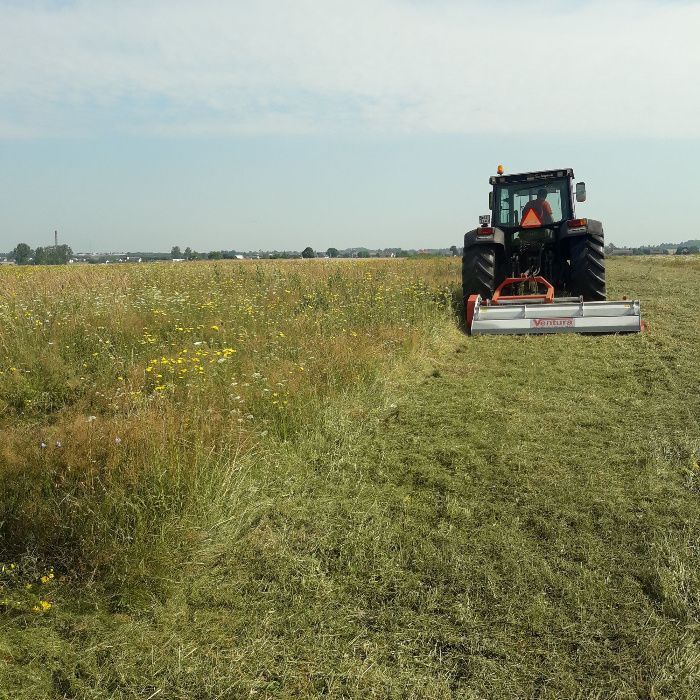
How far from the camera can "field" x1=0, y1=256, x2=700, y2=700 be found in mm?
2225

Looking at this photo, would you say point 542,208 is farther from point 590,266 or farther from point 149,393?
point 149,393

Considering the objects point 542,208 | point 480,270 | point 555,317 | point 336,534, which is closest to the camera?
point 336,534

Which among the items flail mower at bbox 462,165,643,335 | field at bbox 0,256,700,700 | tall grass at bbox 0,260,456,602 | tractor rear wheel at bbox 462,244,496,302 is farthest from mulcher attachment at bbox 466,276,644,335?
field at bbox 0,256,700,700

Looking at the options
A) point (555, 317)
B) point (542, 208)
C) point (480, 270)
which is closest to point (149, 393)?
point (555, 317)

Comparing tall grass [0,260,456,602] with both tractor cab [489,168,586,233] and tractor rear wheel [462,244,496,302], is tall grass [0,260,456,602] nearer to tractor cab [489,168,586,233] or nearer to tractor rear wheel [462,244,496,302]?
tractor rear wheel [462,244,496,302]

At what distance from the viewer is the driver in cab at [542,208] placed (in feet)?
32.2

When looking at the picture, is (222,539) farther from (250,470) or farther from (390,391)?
(390,391)

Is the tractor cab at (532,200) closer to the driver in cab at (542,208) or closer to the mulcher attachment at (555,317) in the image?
the driver in cab at (542,208)

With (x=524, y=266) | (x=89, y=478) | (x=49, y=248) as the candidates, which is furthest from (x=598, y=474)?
(x=49, y=248)

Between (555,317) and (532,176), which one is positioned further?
(532,176)

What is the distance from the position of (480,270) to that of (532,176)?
202 centimetres

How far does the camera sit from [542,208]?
9.87 metres

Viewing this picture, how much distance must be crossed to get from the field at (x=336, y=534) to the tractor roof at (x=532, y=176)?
17.0ft

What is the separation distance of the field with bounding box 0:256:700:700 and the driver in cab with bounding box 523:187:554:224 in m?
4.88
